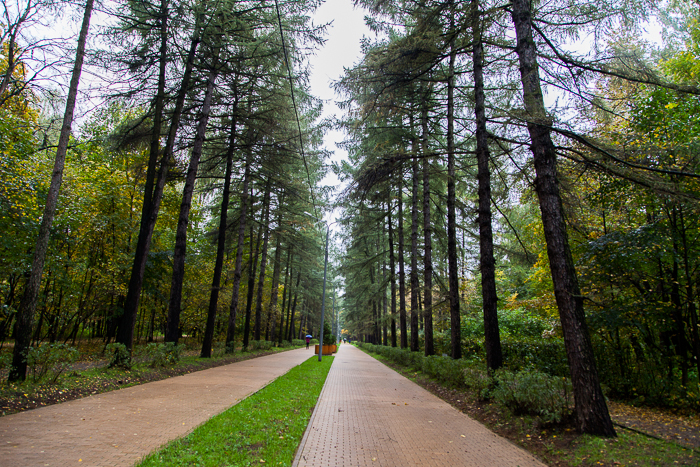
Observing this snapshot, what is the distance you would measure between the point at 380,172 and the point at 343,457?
Result: 5.69 meters

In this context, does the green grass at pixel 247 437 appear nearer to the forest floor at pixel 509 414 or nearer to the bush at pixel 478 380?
the forest floor at pixel 509 414

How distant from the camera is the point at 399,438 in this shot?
15.4ft

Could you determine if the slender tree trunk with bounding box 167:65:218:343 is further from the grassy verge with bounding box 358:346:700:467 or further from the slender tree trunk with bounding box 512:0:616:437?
the slender tree trunk with bounding box 512:0:616:437

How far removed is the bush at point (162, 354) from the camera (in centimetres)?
979

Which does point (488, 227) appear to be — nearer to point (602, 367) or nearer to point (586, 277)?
point (586, 277)

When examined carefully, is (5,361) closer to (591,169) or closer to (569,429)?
(569,429)

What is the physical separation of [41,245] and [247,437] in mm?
5876

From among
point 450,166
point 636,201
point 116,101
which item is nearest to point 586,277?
point 636,201

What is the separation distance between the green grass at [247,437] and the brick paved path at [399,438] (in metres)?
0.24

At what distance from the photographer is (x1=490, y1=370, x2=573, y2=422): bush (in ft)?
16.3

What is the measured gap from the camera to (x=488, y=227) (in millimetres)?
8234

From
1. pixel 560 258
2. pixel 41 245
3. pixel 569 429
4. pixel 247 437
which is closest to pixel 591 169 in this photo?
pixel 560 258

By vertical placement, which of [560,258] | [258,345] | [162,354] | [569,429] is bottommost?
[258,345]

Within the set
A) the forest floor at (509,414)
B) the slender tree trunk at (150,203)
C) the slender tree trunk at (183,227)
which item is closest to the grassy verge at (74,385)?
the forest floor at (509,414)
